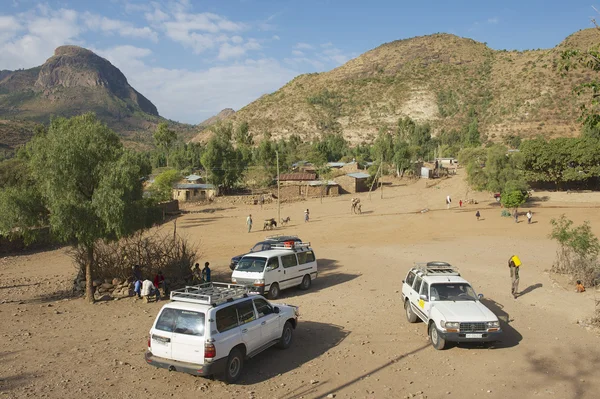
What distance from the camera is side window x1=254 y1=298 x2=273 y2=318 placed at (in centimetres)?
963

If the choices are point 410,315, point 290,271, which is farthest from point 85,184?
point 410,315

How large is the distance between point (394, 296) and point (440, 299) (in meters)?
4.60

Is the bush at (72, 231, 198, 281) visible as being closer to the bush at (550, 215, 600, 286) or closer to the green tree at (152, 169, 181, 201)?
the bush at (550, 215, 600, 286)

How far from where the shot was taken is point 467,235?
31.0m

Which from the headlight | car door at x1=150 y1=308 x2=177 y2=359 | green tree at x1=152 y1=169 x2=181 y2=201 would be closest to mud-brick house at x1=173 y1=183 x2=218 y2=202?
green tree at x1=152 y1=169 x2=181 y2=201

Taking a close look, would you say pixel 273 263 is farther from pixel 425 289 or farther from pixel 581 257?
pixel 581 257

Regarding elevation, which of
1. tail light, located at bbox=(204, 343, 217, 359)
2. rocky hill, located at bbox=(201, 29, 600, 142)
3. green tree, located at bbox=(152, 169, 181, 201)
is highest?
rocky hill, located at bbox=(201, 29, 600, 142)

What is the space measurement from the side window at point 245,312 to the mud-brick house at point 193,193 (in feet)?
163

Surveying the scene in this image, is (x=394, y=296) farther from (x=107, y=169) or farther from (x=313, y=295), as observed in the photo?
(x=107, y=169)

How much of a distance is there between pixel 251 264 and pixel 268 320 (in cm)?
593

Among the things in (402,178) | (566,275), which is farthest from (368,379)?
(402,178)

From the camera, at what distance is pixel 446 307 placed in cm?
1060

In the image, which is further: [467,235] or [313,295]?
[467,235]

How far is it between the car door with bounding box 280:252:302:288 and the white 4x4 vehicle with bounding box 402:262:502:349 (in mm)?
Result: 4545
